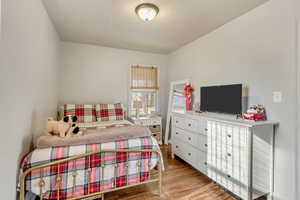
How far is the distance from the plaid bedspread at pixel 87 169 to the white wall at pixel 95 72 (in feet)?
7.13

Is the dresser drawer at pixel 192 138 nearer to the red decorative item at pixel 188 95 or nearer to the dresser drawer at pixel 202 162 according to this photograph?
the dresser drawer at pixel 202 162

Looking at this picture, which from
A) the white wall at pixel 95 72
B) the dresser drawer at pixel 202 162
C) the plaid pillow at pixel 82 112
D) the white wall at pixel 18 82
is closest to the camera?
the white wall at pixel 18 82

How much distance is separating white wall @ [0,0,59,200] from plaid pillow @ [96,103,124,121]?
131 centimetres

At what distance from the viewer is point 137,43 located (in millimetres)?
3355

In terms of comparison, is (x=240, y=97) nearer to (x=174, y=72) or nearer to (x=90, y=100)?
(x=174, y=72)

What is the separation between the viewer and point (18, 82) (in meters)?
1.31

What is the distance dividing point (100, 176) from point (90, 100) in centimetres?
230

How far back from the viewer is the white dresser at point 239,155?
1.61 meters

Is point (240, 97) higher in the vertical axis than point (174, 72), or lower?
lower

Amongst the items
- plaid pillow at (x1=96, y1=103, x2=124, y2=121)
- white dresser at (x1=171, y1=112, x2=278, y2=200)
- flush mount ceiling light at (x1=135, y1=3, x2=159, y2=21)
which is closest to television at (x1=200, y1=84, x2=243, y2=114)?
white dresser at (x1=171, y1=112, x2=278, y2=200)

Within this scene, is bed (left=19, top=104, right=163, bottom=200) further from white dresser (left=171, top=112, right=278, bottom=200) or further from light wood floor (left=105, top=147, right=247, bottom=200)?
white dresser (left=171, top=112, right=278, bottom=200)

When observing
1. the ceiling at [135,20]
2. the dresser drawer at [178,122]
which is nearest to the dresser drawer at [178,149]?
the dresser drawer at [178,122]

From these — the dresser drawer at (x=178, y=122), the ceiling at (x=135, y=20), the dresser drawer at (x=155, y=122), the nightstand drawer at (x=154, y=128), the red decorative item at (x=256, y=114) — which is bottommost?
the nightstand drawer at (x=154, y=128)
